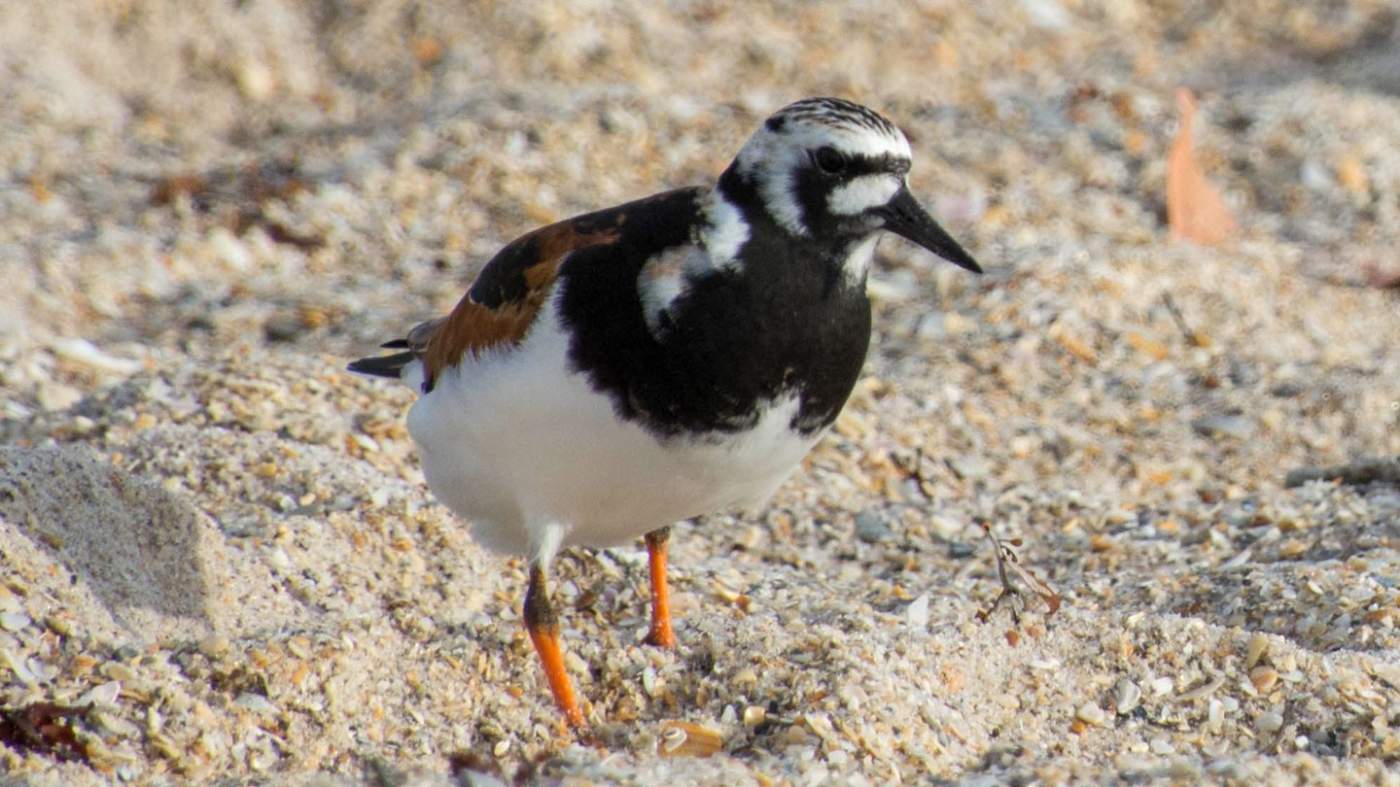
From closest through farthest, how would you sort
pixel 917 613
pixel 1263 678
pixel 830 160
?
pixel 830 160 → pixel 1263 678 → pixel 917 613

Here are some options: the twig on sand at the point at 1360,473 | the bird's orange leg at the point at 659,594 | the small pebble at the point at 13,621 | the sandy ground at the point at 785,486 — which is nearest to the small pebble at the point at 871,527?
the sandy ground at the point at 785,486

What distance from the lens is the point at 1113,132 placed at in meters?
6.98

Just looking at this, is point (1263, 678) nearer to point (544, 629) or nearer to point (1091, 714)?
point (1091, 714)

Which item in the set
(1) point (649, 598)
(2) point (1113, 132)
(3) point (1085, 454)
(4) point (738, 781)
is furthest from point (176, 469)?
(2) point (1113, 132)

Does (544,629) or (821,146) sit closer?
(821,146)

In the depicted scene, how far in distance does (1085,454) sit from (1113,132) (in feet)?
8.03

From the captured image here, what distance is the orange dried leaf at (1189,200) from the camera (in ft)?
20.7

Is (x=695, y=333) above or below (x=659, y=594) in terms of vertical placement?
above

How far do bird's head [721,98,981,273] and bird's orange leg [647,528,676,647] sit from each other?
84 cm

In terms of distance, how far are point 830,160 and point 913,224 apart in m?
0.18

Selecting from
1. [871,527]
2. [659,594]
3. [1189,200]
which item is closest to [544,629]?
[659,594]

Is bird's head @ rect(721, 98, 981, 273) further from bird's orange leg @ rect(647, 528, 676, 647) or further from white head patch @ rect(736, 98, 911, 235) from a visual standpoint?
bird's orange leg @ rect(647, 528, 676, 647)

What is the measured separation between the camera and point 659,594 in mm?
3678

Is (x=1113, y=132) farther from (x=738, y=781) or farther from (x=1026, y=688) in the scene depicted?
(x=738, y=781)
